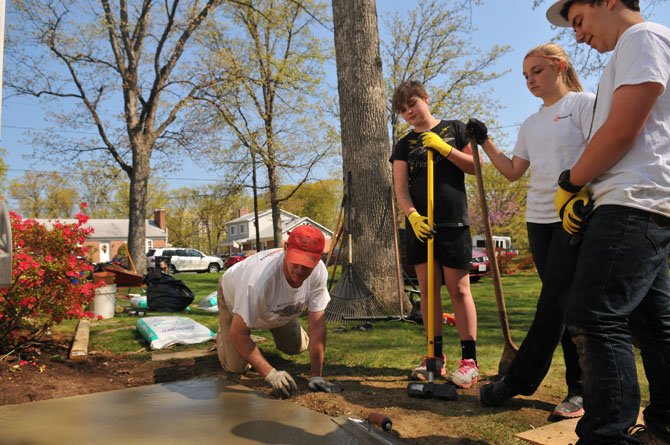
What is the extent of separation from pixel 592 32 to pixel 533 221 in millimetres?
986

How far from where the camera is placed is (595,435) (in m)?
1.60

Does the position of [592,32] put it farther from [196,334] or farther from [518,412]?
[196,334]

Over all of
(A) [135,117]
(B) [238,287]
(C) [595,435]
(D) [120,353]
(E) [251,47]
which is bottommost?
(D) [120,353]

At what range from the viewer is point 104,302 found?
23.3ft

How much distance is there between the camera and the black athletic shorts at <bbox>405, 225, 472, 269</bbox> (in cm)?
305

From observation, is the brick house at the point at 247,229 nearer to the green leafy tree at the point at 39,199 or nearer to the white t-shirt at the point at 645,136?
the green leafy tree at the point at 39,199

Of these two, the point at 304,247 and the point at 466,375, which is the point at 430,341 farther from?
the point at 304,247

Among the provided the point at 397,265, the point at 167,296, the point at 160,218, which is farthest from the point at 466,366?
the point at 160,218

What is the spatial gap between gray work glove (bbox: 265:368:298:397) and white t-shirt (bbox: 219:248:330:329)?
1.06 feet

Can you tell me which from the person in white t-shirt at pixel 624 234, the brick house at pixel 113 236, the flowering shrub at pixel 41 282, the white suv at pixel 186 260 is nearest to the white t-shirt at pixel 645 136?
the person in white t-shirt at pixel 624 234

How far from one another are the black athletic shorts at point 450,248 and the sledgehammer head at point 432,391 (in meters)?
0.73

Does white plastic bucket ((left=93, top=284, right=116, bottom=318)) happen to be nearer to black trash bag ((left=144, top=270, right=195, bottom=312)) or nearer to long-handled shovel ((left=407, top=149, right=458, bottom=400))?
black trash bag ((left=144, top=270, right=195, bottom=312))

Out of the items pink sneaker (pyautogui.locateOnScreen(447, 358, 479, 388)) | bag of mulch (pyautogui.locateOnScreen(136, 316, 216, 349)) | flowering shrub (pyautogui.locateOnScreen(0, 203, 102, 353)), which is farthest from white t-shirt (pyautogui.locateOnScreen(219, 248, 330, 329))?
flowering shrub (pyautogui.locateOnScreen(0, 203, 102, 353))

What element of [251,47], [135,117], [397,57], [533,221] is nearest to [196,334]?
[533,221]
